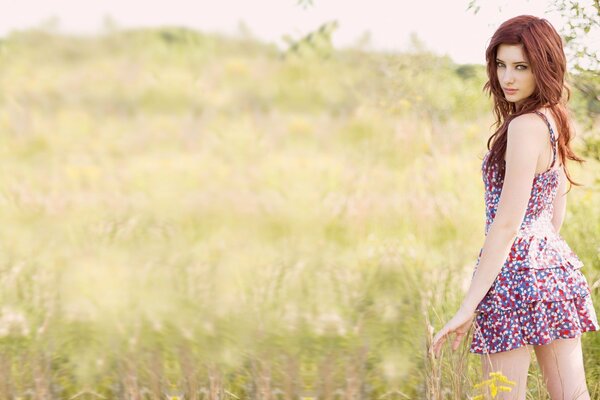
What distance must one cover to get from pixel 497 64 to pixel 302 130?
11.5 feet

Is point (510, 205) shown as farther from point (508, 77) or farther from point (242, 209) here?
point (242, 209)

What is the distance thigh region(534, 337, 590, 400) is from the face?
0.65 metres

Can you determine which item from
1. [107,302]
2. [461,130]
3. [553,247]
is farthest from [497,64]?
[461,130]

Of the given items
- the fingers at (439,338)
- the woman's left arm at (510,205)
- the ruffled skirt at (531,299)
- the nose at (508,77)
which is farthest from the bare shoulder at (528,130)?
the fingers at (439,338)

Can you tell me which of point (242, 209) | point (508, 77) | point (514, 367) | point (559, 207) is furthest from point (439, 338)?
point (242, 209)

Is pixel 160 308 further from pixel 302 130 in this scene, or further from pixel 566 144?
pixel 566 144

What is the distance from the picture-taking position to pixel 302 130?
5.35 meters

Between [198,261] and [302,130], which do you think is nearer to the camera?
[198,261]

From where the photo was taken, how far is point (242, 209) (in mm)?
5297

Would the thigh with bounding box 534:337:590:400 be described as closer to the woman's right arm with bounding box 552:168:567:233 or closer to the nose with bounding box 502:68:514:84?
the woman's right arm with bounding box 552:168:567:233

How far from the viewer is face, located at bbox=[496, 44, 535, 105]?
1801 mm

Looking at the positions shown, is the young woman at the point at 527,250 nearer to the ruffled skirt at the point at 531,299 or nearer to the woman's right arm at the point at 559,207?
the ruffled skirt at the point at 531,299

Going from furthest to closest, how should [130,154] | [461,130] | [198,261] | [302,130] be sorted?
[130,154], [461,130], [302,130], [198,261]

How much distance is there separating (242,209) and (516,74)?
3650mm
